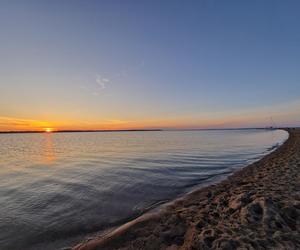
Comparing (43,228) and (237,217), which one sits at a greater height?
(237,217)

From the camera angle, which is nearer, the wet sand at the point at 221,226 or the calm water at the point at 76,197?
the wet sand at the point at 221,226

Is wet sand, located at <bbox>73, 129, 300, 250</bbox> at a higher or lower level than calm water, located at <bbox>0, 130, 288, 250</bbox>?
higher

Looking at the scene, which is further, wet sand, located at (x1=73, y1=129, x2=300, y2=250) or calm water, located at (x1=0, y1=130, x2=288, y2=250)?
calm water, located at (x1=0, y1=130, x2=288, y2=250)

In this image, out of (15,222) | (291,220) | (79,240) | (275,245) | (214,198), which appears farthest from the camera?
(214,198)

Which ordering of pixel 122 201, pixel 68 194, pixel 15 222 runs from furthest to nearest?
pixel 68 194 → pixel 122 201 → pixel 15 222

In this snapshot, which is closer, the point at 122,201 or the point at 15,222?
the point at 15,222

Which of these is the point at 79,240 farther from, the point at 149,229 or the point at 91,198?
the point at 91,198

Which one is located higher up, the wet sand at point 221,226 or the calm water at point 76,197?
the wet sand at point 221,226

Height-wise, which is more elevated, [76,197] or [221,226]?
[221,226]

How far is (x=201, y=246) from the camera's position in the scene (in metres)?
6.17

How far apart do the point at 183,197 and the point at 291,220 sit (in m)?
5.64

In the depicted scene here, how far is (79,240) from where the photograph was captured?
773 centimetres

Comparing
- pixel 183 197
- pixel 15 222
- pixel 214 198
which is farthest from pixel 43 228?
pixel 214 198

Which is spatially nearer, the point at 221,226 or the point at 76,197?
the point at 221,226
